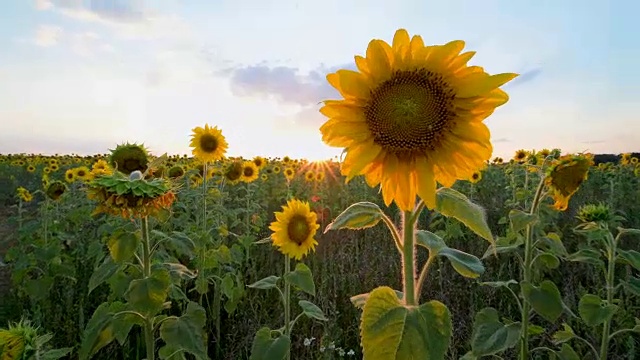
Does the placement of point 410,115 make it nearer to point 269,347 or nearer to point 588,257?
point 269,347

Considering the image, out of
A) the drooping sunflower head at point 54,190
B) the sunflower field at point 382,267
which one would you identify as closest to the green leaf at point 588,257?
the sunflower field at point 382,267

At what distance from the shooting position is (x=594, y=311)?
2.57 meters

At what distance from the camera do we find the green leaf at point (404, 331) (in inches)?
52.6

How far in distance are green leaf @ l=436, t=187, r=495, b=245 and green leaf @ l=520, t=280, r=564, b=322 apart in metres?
1.03

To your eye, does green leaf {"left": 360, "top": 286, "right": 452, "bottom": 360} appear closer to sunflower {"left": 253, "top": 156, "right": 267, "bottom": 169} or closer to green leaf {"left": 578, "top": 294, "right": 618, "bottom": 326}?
green leaf {"left": 578, "top": 294, "right": 618, "bottom": 326}

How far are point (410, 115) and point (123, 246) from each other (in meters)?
1.32

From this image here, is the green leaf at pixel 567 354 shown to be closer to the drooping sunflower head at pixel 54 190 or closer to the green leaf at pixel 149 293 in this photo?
the green leaf at pixel 149 293

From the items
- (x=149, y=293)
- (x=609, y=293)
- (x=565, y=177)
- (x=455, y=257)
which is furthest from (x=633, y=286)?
(x=149, y=293)

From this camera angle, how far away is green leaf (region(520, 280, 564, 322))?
2.27 meters

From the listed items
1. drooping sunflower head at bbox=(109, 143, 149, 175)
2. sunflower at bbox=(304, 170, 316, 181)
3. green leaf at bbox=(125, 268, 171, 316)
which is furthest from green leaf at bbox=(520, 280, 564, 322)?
sunflower at bbox=(304, 170, 316, 181)

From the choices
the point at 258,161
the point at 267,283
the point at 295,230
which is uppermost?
the point at 258,161

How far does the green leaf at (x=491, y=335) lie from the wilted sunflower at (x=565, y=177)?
858mm

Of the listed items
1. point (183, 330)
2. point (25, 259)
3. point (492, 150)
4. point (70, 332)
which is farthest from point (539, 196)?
point (25, 259)

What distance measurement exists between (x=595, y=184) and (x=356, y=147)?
40.8ft
